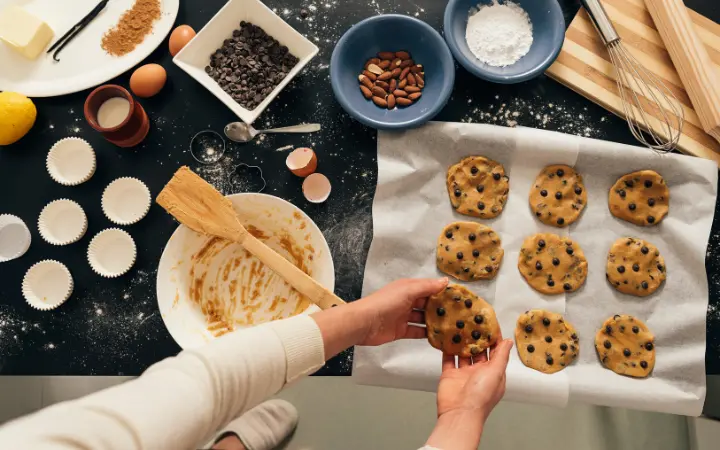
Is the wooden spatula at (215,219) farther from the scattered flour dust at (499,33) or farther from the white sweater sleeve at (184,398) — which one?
the scattered flour dust at (499,33)

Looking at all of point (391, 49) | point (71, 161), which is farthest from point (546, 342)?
point (71, 161)

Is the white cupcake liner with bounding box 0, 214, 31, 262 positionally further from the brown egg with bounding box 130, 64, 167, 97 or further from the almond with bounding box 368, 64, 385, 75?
the almond with bounding box 368, 64, 385, 75

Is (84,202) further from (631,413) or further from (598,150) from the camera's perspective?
(631,413)

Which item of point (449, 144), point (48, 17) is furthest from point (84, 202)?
point (449, 144)

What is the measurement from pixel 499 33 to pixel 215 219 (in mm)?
932

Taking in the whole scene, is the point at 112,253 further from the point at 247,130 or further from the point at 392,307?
the point at 392,307

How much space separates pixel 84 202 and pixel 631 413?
69.8 inches

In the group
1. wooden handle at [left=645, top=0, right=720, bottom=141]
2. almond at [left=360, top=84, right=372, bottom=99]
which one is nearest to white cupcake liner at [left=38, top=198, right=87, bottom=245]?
almond at [left=360, top=84, right=372, bottom=99]

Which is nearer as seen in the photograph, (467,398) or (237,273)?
(467,398)

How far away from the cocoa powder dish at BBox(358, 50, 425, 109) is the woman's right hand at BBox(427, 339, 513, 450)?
0.71 m

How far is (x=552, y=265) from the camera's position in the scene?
146 centimetres

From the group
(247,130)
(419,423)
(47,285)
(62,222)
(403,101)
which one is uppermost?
(403,101)

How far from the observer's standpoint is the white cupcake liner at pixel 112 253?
4.82ft

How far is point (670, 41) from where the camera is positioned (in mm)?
1471
